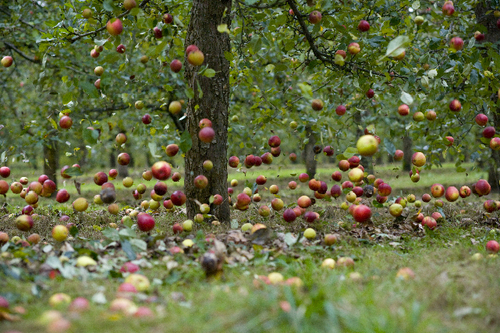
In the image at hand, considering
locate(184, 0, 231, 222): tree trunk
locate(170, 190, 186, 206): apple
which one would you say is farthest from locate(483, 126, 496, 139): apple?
locate(170, 190, 186, 206): apple

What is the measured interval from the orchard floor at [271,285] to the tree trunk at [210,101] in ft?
1.44

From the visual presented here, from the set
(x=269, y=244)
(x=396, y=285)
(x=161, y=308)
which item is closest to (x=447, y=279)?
(x=396, y=285)

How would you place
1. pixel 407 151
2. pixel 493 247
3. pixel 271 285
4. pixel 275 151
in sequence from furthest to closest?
pixel 407 151 < pixel 275 151 < pixel 493 247 < pixel 271 285

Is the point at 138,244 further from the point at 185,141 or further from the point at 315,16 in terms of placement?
the point at 315,16

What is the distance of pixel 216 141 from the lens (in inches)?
156

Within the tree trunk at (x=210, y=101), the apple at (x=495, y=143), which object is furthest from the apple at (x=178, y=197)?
the apple at (x=495, y=143)

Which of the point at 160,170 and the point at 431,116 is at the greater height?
the point at 431,116

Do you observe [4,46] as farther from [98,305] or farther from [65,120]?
[98,305]

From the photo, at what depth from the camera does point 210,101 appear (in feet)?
12.8

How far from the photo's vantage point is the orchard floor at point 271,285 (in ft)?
5.63

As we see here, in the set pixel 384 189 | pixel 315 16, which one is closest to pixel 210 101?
pixel 315 16

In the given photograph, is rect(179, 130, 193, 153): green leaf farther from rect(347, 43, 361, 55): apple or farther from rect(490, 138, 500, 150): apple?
rect(490, 138, 500, 150): apple

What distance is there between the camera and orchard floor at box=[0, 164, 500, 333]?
1.72 m

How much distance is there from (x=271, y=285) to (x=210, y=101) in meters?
2.34
